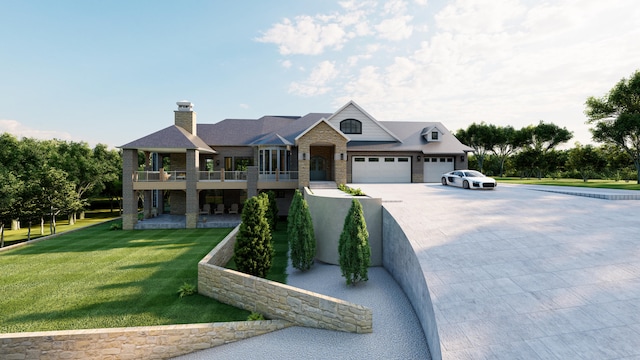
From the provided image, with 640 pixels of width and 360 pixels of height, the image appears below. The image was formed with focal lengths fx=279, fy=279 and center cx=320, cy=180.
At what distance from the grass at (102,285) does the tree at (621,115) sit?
126ft

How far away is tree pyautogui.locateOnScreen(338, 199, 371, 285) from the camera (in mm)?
10797

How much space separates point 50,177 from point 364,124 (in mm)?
29321

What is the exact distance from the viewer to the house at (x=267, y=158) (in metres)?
21.6

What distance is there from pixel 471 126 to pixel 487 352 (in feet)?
184

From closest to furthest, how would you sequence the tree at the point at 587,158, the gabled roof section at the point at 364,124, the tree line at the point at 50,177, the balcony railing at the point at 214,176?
the balcony railing at the point at 214,176, the tree line at the point at 50,177, the gabled roof section at the point at 364,124, the tree at the point at 587,158

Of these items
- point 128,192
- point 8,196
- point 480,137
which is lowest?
point 8,196

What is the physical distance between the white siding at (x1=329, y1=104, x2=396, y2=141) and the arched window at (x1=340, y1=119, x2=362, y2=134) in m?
0.29

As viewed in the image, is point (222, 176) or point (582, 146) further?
point (582, 146)

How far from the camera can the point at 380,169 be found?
86.8 feet

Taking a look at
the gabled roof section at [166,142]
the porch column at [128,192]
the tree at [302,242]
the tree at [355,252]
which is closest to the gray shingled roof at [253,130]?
the gabled roof section at [166,142]

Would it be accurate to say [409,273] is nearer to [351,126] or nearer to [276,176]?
[276,176]

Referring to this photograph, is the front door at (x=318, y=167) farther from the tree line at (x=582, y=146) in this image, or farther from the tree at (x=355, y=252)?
the tree line at (x=582, y=146)

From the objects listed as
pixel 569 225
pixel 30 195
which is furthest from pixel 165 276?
pixel 30 195

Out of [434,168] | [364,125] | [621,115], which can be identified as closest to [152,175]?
[364,125]
